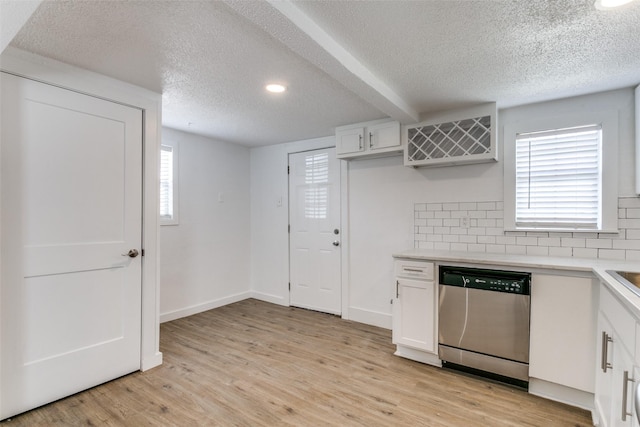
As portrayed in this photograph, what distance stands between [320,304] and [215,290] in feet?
4.64

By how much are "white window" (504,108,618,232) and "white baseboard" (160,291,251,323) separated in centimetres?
348

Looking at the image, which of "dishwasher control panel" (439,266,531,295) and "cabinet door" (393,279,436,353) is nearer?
"dishwasher control panel" (439,266,531,295)

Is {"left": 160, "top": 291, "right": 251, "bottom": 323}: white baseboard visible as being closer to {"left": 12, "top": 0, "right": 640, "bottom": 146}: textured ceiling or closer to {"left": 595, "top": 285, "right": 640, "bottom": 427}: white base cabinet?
{"left": 12, "top": 0, "right": 640, "bottom": 146}: textured ceiling

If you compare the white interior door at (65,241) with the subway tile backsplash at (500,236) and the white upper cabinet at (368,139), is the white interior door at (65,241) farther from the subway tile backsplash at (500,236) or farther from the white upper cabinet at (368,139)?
the subway tile backsplash at (500,236)

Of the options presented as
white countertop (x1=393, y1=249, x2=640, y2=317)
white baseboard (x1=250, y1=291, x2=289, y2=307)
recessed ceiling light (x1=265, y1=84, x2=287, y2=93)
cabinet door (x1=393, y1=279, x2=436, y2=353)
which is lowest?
white baseboard (x1=250, y1=291, x2=289, y2=307)

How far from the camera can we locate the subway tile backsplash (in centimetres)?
235

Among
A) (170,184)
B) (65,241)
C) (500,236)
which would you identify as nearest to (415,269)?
(500,236)

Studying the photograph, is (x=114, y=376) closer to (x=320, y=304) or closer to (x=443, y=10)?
(x=320, y=304)

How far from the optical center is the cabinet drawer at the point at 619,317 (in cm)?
127

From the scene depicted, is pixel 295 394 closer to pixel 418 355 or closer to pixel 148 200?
pixel 418 355

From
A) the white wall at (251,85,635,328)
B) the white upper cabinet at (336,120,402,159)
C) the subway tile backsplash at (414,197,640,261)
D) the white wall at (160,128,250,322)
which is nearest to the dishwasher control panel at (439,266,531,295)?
the subway tile backsplash at (414,197,640,261)

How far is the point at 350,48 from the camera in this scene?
6.14 feet

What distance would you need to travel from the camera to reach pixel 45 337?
6.68 ft

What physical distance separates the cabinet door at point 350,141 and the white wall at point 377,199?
35 centimetres
